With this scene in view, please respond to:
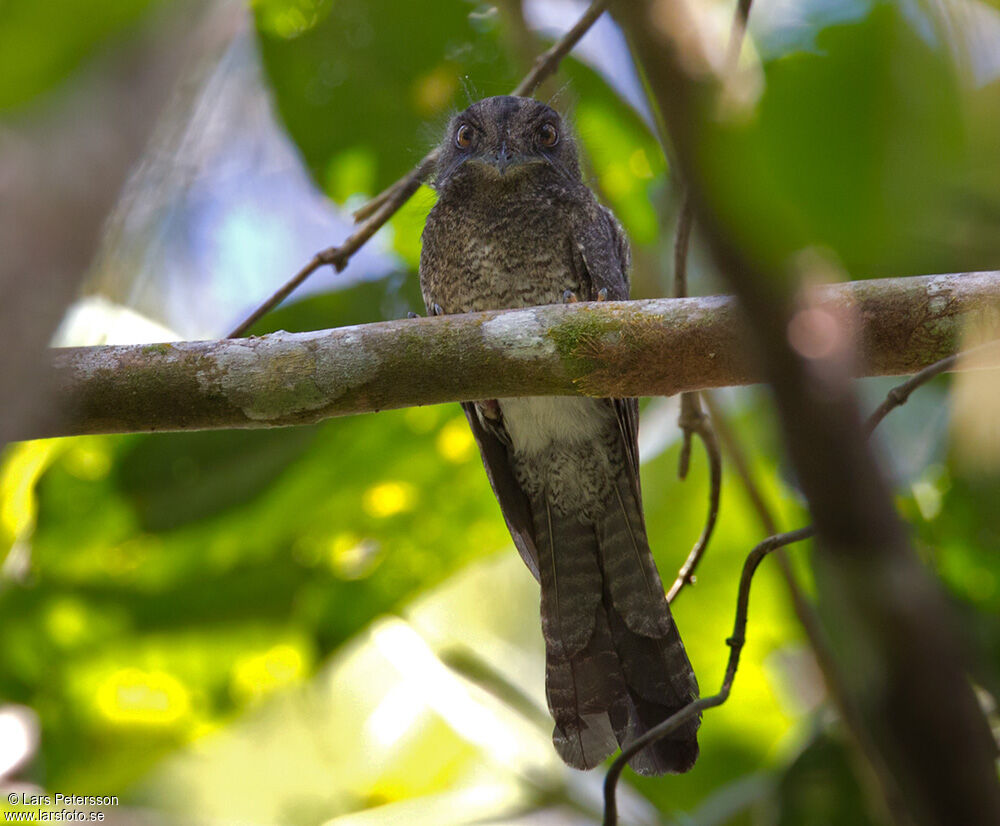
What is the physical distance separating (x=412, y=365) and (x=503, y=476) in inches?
48.6

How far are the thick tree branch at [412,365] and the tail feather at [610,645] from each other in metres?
0.93

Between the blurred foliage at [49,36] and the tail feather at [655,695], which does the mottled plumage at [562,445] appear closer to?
the tail feather at [655,695]

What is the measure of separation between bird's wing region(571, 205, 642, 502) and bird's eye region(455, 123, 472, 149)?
2.18 ft

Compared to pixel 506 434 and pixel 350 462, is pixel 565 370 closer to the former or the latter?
pixel 506 434

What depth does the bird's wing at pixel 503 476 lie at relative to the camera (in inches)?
156

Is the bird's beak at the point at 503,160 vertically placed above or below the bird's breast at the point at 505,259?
above

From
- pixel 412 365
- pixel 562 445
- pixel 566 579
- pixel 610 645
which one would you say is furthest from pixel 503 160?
pixel 610 645

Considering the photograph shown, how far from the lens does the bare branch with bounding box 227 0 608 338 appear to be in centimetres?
355

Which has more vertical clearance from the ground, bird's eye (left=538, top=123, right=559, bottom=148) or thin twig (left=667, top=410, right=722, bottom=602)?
bird's eye (left=538, top=123, right=559, bottom=148)

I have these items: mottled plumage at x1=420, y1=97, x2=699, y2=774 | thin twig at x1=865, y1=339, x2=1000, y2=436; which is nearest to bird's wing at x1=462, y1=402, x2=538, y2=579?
mottled plumage at x1=420, y1=97, x2=699, y2=774

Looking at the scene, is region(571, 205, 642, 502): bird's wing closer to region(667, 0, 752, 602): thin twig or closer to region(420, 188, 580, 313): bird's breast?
region(420, 188, 580, 313): bird's breast

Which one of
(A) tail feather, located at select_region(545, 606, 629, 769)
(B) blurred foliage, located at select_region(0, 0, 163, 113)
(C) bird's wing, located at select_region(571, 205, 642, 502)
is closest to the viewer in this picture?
(B) blurred foliage, located at select_region(0, 0, 163, 113)

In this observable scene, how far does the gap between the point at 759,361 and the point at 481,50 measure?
14.4 feet

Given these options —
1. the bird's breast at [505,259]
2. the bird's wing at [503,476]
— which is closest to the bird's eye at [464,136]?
the bird's breast at [505,259]
